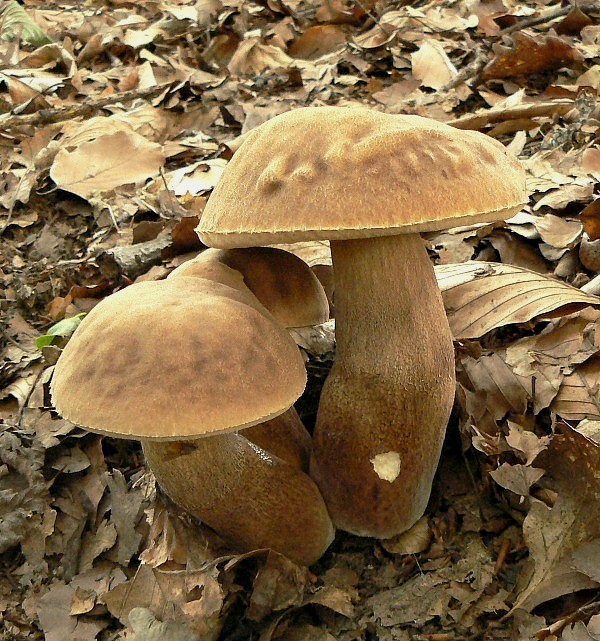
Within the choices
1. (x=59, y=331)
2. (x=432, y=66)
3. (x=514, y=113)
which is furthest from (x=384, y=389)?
(x=432, y=66)

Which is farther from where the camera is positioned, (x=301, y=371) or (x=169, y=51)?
(x=169, y=51)

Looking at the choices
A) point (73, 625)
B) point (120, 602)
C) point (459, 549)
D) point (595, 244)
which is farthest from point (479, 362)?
point (73, 625)

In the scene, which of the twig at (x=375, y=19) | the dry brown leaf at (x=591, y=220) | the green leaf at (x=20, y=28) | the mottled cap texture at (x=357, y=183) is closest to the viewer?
the mottled cap texture at (x=357, y=183)

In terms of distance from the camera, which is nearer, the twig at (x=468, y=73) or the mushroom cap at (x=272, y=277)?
the mushroom cap at (x=272, y=277)

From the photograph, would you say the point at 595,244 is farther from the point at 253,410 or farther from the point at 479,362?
the point at 253,410

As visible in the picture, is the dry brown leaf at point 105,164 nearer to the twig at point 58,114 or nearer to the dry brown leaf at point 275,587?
the twig at point 58,114

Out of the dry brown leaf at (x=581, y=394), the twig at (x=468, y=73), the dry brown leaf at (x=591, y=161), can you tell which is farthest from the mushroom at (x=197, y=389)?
the twig at (x=468, y=73)
